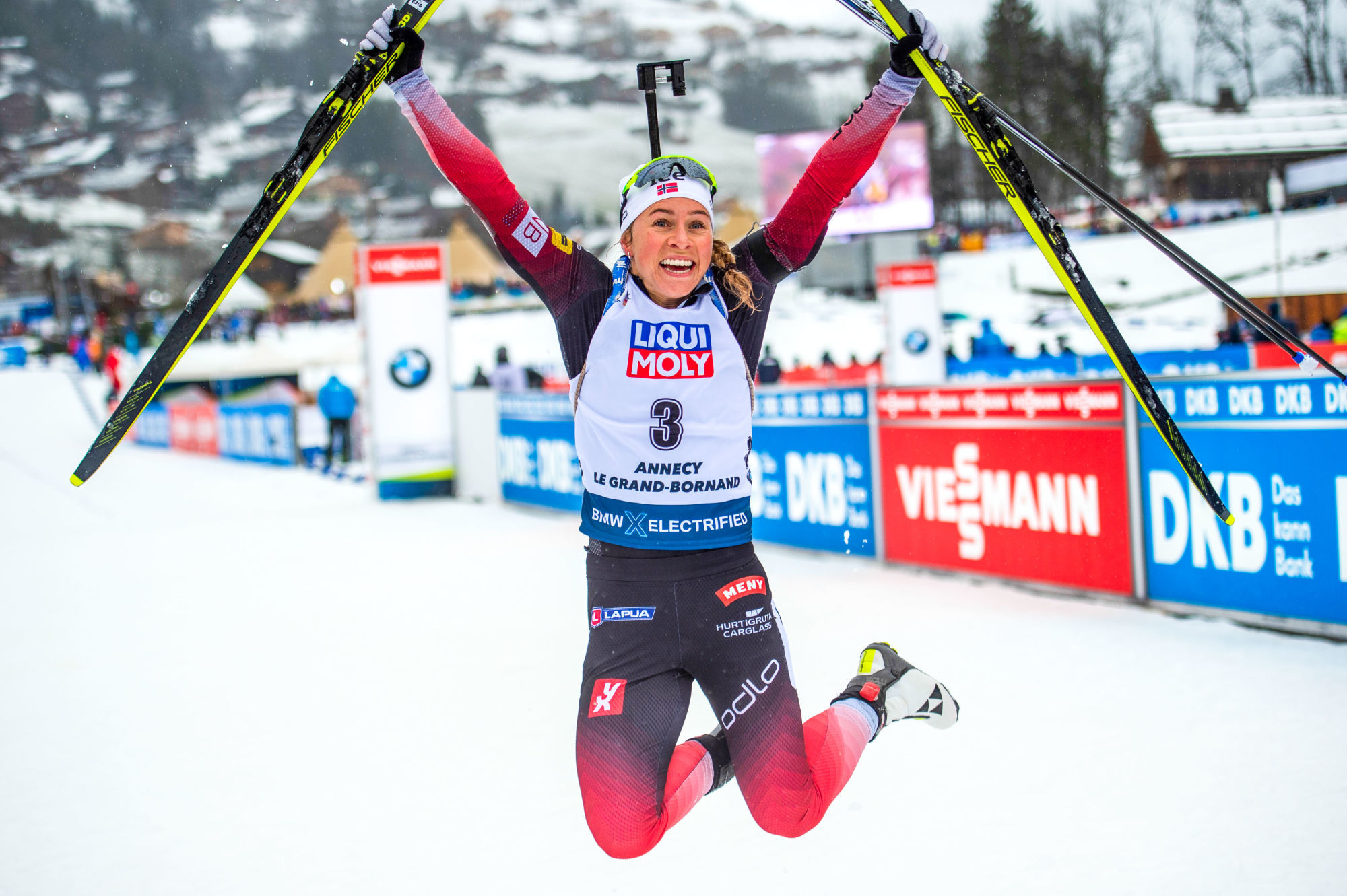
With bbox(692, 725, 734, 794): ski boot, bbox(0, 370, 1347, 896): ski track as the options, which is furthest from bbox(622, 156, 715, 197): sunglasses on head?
bbox(0, 370, 1347, 896): ski track

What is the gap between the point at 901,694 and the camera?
3.06 metres

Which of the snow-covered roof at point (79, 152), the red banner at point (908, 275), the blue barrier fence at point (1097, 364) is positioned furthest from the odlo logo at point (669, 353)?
the snow-covered roof at point (79, 152)

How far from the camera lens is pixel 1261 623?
5.34 meters

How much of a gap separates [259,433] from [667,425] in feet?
65.6

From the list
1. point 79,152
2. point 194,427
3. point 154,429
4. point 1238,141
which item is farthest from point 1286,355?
point 79,152

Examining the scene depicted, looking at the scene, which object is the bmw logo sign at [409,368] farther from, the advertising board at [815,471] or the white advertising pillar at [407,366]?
the advertising board at [815,471]

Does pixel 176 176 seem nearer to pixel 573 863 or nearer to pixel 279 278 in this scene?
pixel 279 278

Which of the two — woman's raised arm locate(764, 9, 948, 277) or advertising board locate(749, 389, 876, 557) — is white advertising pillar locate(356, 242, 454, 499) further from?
woman's raised arm locate(764, 9, 948, 277)

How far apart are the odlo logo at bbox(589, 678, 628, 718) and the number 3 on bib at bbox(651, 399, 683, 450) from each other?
0.62 metres

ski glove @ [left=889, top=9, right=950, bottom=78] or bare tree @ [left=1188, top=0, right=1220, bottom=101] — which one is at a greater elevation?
bare tree @ [left=1188, top=0, right=1220, bottom=101]

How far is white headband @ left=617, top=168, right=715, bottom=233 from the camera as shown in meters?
2.71

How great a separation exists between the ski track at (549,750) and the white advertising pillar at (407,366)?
19.1 ft

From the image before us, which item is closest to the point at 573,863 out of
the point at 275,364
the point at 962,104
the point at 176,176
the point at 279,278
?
the point at 962,104

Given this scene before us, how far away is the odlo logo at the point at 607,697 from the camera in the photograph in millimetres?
2605
